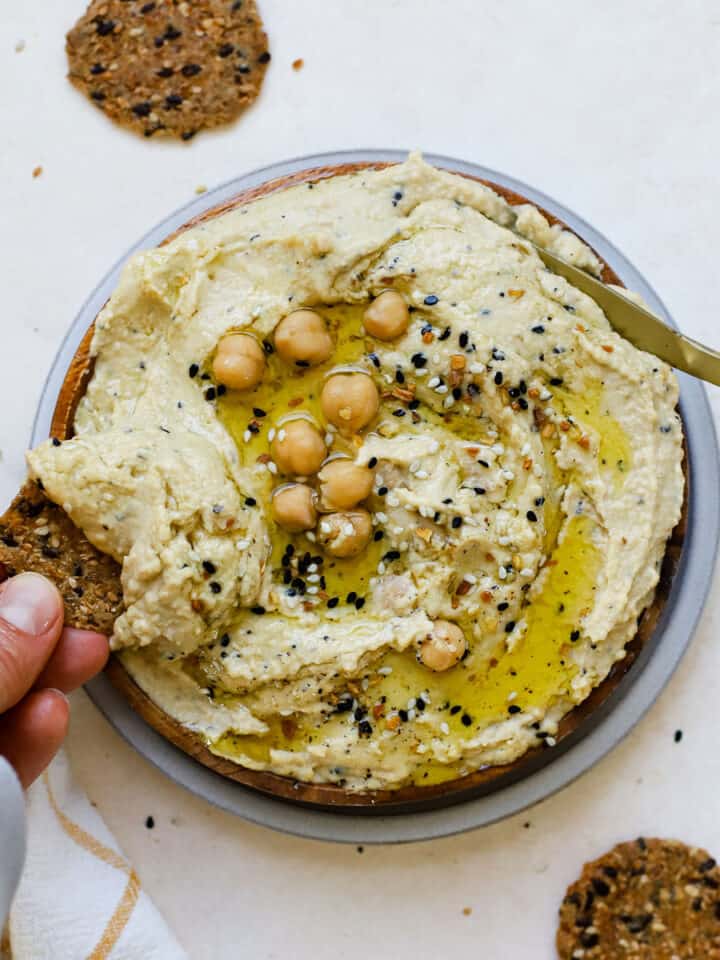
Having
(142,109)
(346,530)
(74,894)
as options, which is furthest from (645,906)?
(142,109)

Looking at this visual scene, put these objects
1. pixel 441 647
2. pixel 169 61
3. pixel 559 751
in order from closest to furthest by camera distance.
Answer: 1. pixel 441 647
2. pixel 559 751
3. pixel 169 61

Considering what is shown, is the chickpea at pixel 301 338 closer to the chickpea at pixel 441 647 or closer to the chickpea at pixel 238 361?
the chickpea at pixel 238 361

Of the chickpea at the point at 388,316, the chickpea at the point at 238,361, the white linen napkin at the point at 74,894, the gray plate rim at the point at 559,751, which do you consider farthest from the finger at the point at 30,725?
the chickpea at the point at 388,316

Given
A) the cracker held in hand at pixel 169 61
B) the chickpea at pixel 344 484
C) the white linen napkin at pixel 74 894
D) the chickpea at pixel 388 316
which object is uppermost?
the cracker held in hand at pixel 169 61

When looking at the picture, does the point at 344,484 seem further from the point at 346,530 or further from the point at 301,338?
the point at 301,338

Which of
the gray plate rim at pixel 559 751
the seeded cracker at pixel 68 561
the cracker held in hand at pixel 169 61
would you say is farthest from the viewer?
the cracker held in hand at pixel 169 61
